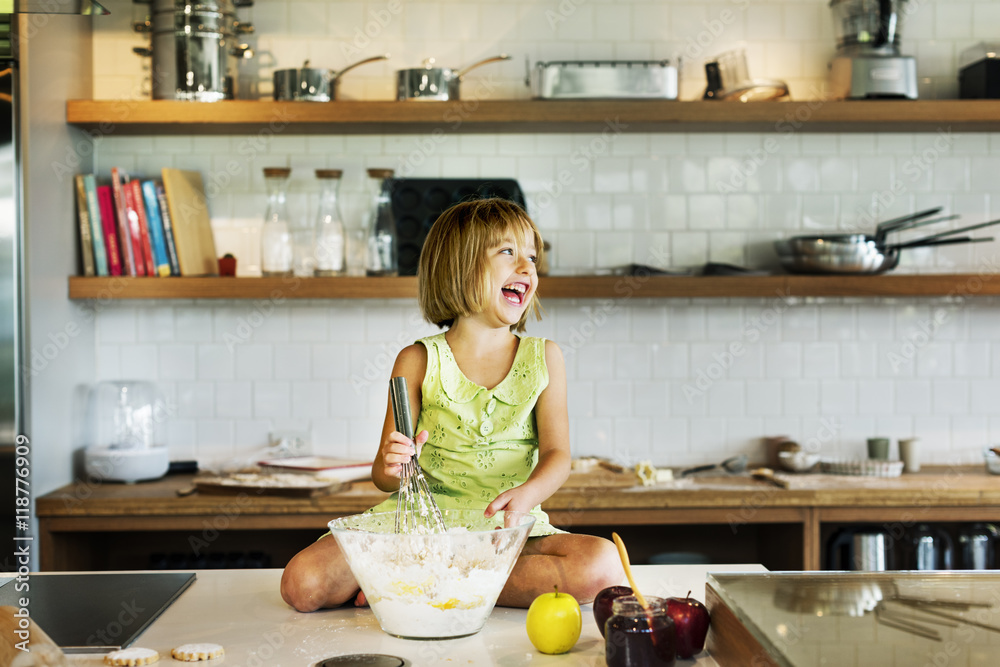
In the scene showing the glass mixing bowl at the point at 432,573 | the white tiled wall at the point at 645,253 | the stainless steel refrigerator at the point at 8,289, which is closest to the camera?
the glass mixing bowl at the point at 432,573

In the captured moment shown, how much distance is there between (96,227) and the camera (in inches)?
121

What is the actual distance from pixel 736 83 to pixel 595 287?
814 mm

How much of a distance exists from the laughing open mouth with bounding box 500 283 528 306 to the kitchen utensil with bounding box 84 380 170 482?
1660mm

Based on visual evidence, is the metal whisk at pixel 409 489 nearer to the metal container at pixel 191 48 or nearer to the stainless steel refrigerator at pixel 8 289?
the stainless steel refrigerator at pixel 8 289

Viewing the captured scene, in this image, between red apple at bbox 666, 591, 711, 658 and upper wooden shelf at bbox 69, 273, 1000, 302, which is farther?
upper wooden shelf at bbox 69, 273, 1000, 302

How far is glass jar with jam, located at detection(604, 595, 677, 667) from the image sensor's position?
3.63 feet

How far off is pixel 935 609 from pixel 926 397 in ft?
8.08

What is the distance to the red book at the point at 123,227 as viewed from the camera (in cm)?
307

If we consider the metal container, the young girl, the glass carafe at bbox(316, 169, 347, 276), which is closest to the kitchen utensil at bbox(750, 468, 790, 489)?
the young girl

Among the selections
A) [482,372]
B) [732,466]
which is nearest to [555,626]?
[482,372]

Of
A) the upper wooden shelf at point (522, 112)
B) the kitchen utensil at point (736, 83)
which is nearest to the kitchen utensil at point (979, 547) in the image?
the upper wooden shelf at point (522, 112)

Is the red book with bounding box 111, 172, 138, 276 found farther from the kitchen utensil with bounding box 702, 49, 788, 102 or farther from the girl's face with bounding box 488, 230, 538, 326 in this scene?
the kitchen utensil with bounding box 702, 49, 788, 102

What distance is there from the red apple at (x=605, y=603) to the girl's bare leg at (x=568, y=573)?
0.18 metres

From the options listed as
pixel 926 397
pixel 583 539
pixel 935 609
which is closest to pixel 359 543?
pixel 583 539
